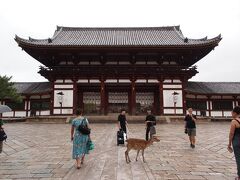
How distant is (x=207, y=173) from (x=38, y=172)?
4337 millimetres

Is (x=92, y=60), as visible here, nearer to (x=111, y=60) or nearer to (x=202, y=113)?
(x=111, y=60)

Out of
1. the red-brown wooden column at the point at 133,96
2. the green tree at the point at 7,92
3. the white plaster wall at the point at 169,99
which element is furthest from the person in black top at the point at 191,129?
the green tree at the point at 7,92

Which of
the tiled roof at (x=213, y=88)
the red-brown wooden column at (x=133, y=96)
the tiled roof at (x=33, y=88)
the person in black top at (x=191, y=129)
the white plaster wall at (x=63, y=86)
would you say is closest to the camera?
the person in black top at (x=191, y=129)

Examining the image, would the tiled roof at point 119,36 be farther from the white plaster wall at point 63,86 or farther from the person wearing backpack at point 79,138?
the person wearing backpack at point 79,138

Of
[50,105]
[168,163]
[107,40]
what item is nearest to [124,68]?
[107,40]

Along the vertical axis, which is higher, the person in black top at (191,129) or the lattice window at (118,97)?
the lattice window at (118,97)

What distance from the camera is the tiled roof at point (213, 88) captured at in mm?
27005

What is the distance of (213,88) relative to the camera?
93.9 feet

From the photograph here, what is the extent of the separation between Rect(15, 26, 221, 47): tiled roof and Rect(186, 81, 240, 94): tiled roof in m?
5.10

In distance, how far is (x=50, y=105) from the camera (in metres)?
25.3

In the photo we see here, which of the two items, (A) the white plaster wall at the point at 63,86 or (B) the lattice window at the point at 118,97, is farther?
(B) the lattice window at the point at 118,97

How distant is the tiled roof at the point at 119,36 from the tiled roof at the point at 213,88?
5102 millimetres

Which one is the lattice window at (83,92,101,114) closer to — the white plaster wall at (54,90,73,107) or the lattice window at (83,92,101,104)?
the lattice window at (83,92,101,104)

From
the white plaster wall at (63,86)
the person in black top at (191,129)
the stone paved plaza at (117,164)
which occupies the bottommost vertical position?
the stone paved plaza at (117,164)
